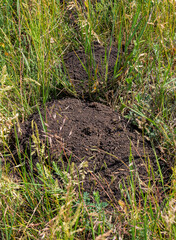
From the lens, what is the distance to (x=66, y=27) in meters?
2.40

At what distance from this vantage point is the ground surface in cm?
160

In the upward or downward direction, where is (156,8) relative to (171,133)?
upward

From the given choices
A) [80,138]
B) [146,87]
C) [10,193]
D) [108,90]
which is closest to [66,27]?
[108,90]

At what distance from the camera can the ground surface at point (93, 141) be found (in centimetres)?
160

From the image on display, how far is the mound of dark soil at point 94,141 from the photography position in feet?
5.27

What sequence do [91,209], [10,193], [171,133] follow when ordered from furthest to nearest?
[171,133] < [10,193] < [91,209]

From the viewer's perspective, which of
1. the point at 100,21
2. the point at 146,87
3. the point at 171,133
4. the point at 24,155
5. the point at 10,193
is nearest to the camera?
the point at 10,193

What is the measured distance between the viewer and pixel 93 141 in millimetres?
1736

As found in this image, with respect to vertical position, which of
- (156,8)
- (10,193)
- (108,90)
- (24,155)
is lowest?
(10,193)

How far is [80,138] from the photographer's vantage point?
5.74ft

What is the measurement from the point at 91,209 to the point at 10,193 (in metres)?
0.47

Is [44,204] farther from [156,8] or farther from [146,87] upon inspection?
[156,8]

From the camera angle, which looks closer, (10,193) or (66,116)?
(10,193)

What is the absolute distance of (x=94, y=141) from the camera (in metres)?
1.74
